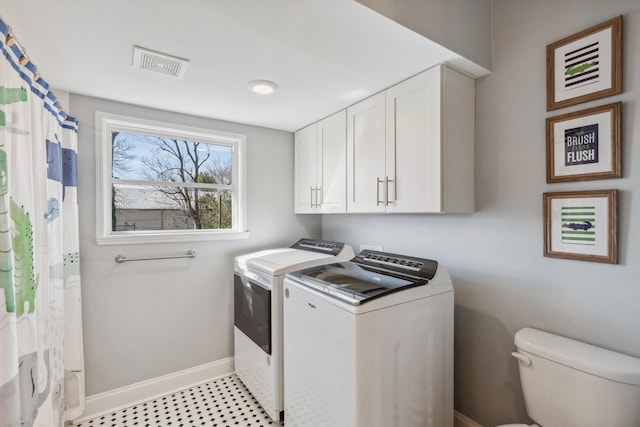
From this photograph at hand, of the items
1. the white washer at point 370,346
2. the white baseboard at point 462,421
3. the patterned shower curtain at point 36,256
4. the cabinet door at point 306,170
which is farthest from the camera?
the cabinet door at point 306,170

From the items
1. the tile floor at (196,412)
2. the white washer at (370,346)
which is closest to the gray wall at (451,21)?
the white washer at (370,346)

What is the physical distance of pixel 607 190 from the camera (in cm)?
121

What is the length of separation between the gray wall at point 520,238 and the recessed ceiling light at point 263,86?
1.24 m

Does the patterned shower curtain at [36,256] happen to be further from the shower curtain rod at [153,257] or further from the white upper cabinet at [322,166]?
the white upper cabinet at [322,166]

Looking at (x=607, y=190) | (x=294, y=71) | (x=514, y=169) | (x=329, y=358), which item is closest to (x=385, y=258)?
(x=329, y=358)

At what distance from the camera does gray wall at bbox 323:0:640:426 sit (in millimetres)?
1169

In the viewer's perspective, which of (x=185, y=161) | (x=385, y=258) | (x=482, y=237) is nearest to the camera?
(x=482, y=237)

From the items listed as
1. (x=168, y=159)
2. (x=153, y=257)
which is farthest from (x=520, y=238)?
(x=168, y=159)

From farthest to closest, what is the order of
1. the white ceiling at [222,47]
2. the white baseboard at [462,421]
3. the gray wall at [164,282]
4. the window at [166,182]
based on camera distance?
the window at [166,182] < the gray wall at [164,282] < the white baseboard at [462,421] < the white ceiling at [222,47]

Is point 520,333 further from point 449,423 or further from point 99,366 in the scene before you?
point 99,366

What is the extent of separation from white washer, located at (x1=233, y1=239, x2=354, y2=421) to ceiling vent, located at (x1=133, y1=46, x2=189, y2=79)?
1.28m

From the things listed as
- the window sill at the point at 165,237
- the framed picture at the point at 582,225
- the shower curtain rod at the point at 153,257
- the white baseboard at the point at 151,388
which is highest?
the framed picture at the point at 582,225

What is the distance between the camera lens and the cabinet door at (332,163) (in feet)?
7.13

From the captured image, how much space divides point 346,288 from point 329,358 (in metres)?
0.34
